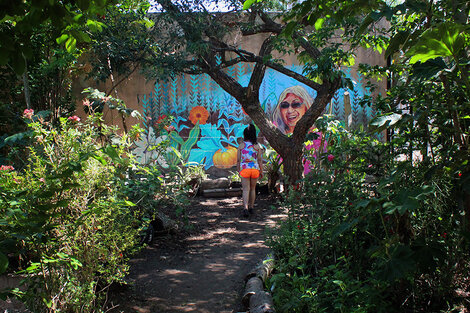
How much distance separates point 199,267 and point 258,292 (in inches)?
61.3

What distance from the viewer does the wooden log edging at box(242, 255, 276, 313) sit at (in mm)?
3416

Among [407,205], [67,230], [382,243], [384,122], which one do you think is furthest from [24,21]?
[382,243]

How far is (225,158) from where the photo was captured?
1146 cm

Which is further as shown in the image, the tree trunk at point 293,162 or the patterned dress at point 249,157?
the tree trunk at point 293,162

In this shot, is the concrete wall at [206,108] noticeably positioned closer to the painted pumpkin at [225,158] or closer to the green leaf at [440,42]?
the painted pumpkin at [225,158]

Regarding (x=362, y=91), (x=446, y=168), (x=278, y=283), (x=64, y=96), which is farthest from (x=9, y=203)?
(x=362, y=91)

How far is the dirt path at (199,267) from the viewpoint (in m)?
4.09

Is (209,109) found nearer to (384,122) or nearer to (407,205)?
(384,122)

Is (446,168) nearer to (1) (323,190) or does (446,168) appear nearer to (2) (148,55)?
(1) (323,190)

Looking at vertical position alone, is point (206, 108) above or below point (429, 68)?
above

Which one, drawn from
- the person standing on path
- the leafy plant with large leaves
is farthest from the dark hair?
the leafy plant with large leaves

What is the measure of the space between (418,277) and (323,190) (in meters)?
1.53

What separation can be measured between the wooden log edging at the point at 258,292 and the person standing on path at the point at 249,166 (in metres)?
3.32

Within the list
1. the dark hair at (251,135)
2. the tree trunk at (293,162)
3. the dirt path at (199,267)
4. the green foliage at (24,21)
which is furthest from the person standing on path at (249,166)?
the green foliage at (24,21)
